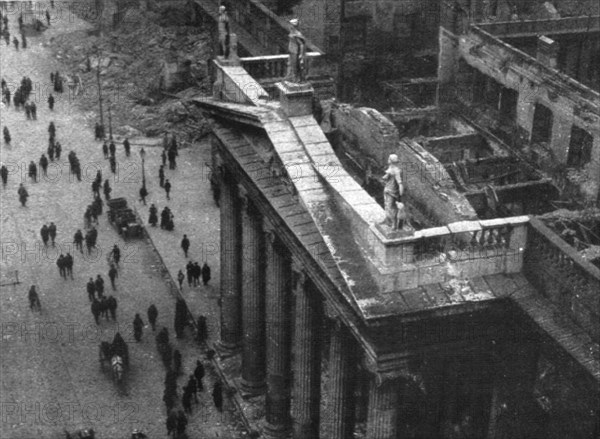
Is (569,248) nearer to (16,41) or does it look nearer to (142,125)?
(142,125)

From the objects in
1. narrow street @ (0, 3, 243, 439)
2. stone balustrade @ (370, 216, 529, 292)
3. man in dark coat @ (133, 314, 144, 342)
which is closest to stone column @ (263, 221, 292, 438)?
narrow street @ (0, 3, 243, 439)

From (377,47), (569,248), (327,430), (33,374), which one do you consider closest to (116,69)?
(377,47)

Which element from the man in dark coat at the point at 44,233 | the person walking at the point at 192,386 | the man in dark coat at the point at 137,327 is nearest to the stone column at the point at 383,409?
the person walking at the point at 192,386

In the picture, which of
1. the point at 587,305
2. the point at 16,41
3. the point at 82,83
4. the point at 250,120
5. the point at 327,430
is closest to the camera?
the point at 587,305

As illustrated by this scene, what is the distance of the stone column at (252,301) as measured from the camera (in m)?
33.3

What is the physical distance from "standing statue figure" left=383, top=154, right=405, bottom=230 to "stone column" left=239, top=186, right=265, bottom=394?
32.9 feet

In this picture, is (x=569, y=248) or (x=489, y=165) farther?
(x=489, y=165)

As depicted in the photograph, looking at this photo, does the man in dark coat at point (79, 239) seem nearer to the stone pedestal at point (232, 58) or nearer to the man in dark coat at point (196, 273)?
the man in dark coat at point (196, 273)

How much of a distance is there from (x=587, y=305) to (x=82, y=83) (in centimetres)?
5395

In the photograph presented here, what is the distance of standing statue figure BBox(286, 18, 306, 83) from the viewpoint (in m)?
29.5

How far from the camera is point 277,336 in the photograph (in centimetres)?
3222

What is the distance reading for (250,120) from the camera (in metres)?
31.3

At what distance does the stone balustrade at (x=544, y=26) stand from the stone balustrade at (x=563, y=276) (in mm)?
19184

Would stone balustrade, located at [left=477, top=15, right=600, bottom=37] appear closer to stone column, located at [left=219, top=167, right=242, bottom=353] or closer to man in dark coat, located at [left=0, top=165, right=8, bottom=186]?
stone column, located at [left=219, top=167, right=242, bottom=353]
